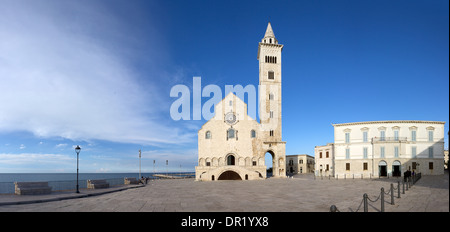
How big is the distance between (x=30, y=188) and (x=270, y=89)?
44.5 metres

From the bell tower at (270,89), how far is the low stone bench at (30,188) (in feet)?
128

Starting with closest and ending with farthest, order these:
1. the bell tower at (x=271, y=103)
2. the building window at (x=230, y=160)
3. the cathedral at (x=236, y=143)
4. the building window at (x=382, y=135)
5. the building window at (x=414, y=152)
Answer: the building window at (x=414, y=152) → the building window at (x=382, y=135) → the cathedral at (x=236, y=143) → the building window at (x=230, y=160) → the bell tower at (x=271, y=103)

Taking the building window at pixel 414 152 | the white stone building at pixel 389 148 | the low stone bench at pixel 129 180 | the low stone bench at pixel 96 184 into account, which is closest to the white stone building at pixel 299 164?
the white stone building at pixel 389 148

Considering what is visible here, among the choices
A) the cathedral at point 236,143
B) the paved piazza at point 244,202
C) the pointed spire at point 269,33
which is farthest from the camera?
the pointed spire at point 269,33

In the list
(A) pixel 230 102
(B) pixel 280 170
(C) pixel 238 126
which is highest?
(A) pixel 230 102

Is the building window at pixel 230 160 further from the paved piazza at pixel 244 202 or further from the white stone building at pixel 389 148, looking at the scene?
the paved piazza at pixel 244 202

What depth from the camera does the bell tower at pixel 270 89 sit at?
51188 millimetres

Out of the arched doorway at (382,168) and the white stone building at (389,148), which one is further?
the arched doorway at (382,168)

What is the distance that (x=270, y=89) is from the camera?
53375 millimetres

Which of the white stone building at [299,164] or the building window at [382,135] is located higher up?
the building window at [382,135]
